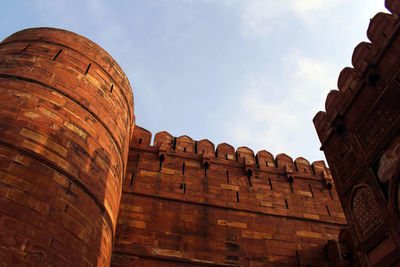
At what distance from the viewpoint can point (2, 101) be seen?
15.4 ft

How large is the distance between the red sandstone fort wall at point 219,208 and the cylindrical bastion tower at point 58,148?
3.52 ft

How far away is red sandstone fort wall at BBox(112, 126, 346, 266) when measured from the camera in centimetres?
635

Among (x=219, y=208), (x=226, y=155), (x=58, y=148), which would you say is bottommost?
(x=58, y=148)

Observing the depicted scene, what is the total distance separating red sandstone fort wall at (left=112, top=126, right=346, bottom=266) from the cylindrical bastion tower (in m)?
1.07

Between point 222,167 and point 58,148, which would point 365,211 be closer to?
point 222,167

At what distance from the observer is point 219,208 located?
23.7 feet

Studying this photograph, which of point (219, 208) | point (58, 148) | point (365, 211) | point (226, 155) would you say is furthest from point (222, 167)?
point (58, 148)

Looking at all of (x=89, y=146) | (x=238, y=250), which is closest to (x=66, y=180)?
(x=89, y=146)

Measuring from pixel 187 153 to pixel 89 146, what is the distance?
3460mm

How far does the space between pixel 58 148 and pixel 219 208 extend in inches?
149

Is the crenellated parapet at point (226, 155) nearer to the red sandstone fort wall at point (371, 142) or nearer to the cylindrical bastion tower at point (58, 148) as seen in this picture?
the cylindrical bastion tower at point (58, 148)

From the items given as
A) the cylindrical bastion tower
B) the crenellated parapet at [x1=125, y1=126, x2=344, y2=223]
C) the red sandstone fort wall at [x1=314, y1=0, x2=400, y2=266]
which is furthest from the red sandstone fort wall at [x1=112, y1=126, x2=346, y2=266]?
the red sandstone fort wall at [x1=314, y1=0, x2=400, y2=266]

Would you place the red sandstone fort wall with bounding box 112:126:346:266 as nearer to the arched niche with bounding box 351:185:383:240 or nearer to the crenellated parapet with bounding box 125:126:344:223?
the crenellated parapet with bounding box 125:126:344:223

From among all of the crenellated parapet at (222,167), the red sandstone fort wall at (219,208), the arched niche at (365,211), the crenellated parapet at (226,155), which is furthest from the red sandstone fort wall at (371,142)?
the crenellated parapet at (226,155)
